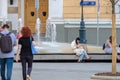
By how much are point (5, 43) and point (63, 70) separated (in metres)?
5.09

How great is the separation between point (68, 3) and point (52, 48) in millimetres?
12762

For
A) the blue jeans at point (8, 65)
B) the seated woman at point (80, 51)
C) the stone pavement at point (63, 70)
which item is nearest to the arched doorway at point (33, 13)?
the seated woman at point (80, 51)

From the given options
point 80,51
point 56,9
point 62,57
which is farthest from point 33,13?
point 80,51

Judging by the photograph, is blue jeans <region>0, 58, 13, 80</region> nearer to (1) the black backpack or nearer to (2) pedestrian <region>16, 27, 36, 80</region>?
(1) the black backpack

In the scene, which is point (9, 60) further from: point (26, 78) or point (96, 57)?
A: point (96, 57)

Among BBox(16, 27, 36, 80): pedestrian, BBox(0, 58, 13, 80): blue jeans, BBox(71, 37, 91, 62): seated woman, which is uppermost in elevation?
BBox(16, 27, 36, 80): pedestrian

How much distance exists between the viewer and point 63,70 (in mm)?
18891

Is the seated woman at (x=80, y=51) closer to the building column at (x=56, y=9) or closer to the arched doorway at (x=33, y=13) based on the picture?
the building column at (x=56, y=9)

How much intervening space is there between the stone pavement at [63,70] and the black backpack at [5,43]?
2.07 meters

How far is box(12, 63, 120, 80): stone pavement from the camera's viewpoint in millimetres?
16312

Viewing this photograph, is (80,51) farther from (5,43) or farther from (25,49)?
(5,43)

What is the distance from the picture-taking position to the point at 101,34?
36.0 metres

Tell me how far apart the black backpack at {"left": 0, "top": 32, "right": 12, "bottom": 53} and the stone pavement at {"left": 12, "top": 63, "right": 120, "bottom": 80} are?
2.07 metres

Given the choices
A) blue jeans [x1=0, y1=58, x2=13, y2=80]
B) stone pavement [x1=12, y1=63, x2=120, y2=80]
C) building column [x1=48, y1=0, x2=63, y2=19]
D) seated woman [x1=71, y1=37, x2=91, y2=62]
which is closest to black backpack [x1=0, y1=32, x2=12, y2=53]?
blue jeans [x1=0, y1=58, x2=13, y2=80]
